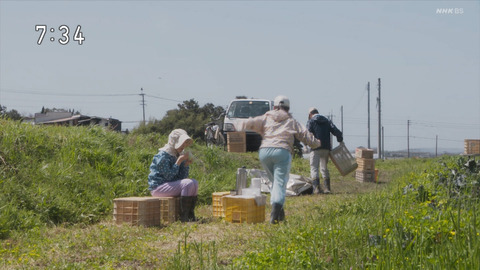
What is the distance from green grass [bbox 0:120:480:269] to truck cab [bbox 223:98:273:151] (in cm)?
748

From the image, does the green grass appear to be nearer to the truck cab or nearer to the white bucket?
the white bucket

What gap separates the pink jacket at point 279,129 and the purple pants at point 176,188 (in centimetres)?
116

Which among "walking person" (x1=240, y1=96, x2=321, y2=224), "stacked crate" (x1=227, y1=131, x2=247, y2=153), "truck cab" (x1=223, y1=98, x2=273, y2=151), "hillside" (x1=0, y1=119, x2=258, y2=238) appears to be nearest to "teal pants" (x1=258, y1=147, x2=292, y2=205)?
"walking person" (x1=240, y1=96, x2=321, y2=224)

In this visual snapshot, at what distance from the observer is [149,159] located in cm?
1202

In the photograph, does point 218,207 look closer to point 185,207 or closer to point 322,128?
point 185,207

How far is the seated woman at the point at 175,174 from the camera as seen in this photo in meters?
7.93

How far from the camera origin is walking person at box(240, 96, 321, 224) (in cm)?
747

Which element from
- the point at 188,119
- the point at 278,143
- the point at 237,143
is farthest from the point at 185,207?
the point at 188,119

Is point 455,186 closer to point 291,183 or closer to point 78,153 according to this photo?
point 291,183

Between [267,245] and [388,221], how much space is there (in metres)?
1.12

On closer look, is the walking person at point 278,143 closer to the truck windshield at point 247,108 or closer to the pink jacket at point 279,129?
the pink jacket at point 279,129

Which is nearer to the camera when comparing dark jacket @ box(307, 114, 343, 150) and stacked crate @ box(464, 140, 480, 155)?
dark jacket @ box(307, 114, 343, 150)

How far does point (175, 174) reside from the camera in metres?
8.10

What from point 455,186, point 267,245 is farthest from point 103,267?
point 455,186
